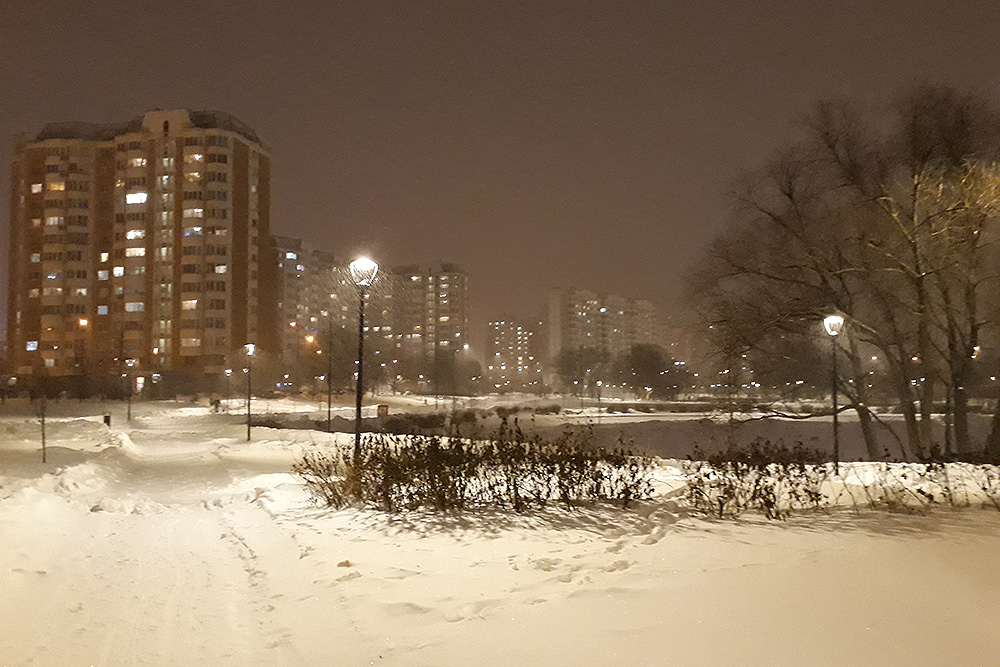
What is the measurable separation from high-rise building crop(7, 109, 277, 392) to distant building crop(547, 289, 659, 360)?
10103cm

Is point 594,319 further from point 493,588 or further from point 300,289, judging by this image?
point 493,588

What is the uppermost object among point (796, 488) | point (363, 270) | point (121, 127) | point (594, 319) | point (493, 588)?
point (121, 127)

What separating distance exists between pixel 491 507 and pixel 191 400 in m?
68.7

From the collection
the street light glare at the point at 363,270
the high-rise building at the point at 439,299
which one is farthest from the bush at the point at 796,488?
the high-rise building at the point at 439,299

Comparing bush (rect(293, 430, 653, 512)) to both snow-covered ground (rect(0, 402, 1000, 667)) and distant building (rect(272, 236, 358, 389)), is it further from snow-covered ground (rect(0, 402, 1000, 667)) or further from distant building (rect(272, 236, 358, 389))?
distant building (rect(272, 236, 358, 389))

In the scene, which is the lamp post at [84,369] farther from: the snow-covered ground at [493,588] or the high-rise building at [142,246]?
the snow-covered ground at [493,588]

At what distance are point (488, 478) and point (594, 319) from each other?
594 ft

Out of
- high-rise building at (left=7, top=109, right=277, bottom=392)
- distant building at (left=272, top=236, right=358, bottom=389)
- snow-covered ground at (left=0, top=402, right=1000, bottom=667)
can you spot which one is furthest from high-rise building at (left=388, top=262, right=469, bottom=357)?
snow-covered ground at (left=0, top=402, right=1000, bottom=667)

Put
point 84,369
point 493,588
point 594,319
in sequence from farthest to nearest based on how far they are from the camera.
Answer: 1. point 594,319
2. point 84,369
3. point 493,588

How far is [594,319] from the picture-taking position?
190 metres

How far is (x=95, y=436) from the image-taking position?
102ft

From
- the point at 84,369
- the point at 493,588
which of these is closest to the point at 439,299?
the point at 84,369

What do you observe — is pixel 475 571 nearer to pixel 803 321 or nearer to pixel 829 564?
pixel 829 564

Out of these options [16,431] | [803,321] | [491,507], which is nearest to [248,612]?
[491,507]
